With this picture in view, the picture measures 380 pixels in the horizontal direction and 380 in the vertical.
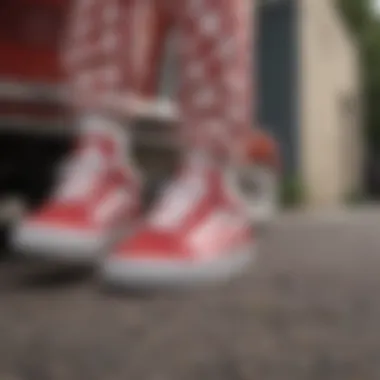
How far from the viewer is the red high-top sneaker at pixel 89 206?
77 cm

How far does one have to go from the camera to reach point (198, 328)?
62 centimetres

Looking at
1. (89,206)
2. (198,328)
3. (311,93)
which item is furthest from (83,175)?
(311,93)

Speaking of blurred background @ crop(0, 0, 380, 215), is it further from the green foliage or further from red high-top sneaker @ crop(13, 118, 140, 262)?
red high-top sneaker @ crop(13, 118, 140, 262)

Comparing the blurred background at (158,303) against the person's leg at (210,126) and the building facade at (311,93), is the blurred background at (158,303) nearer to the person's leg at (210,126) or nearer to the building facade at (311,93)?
the person's leg at (210,126)

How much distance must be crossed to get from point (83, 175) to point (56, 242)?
0.10m

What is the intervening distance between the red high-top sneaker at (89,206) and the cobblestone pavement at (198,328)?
0.04 m

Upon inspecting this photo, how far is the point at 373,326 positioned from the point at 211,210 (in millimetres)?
249

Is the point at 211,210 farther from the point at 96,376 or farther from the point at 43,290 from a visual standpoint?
the point at 96,376

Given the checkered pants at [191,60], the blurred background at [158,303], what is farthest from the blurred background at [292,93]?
Result: the checkered pants at [191,60]

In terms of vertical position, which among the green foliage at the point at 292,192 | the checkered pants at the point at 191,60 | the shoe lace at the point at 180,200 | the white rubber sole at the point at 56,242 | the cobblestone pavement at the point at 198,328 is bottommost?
the green foliage at the point at 292,192

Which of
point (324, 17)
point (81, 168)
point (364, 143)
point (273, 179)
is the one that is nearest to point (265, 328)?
point (81, 168)

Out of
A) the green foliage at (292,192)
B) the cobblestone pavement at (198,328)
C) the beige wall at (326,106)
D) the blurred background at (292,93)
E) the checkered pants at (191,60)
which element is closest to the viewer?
the cobblestone pavement at (198,328)

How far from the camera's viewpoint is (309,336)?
0.59 meters

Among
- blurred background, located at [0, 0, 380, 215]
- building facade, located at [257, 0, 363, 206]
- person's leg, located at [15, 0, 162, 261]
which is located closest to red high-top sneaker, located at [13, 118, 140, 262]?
person's leg, located at [15, 0, 162, 261]
